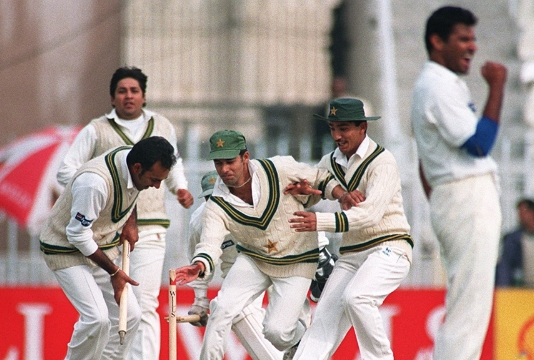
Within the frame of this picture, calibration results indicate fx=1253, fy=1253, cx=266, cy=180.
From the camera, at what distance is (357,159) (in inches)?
291

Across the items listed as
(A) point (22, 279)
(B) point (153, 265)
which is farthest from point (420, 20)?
(B) point (153, 265)

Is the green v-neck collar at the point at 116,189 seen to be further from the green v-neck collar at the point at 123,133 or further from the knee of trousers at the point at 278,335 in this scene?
the knee of trousers at the point at 278,335

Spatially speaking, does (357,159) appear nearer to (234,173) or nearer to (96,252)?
(234,173)

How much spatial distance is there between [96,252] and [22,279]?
5.64m

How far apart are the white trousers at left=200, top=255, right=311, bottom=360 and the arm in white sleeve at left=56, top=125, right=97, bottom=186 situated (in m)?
1.36

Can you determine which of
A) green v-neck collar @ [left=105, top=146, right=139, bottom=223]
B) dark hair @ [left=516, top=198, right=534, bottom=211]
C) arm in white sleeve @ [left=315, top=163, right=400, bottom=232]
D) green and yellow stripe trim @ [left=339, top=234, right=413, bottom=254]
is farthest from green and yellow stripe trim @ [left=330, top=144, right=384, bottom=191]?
dark hair @ [left=516, top=198, right=534, bottom=211]

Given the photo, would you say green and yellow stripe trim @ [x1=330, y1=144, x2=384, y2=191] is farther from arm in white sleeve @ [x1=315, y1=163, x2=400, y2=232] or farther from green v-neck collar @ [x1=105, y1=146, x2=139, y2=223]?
green v-neck collar @ [x1=105, y1=146, x2=139, y2=223]

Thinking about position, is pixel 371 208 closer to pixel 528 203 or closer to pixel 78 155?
pixel 78 155

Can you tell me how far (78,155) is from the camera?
842cm

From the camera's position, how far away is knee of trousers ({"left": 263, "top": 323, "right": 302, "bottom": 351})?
25.1 feet

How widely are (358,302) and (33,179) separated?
606cm

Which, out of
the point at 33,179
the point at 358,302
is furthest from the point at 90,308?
the point at 33,179

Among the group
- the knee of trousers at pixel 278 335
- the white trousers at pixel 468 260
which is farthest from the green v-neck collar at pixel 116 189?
the white trousers at pixel 468 260

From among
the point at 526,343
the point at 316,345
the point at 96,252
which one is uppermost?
the point at 96,252
